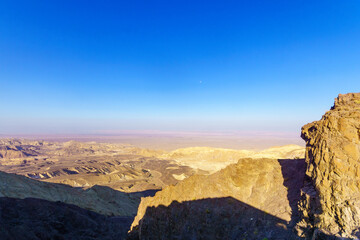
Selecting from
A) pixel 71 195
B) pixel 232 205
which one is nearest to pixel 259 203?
pixel 232 205

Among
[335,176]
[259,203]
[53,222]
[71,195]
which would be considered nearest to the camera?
[335,176]

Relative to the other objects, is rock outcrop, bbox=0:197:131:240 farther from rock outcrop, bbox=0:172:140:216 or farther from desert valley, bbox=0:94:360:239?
rock outcrop, bbox=0:172:140:216

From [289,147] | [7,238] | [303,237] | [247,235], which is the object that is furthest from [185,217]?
[289,147]

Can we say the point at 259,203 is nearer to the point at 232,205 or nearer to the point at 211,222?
the point at 232,205

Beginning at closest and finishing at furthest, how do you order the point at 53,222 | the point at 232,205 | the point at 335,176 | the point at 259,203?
the point at 335,176, the point at 259,203, the point at 232,205, the point at 53,222

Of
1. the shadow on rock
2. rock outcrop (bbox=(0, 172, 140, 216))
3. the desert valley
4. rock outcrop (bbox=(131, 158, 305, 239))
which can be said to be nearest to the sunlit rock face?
the desert valley

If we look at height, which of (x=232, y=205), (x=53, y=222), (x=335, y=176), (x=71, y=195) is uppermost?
(x=335, y=176)

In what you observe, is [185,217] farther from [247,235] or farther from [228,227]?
[247,235]
